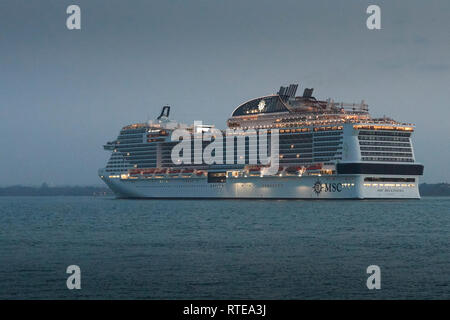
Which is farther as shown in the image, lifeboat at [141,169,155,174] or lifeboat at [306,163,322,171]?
lifeboat at [141,169,155,174]

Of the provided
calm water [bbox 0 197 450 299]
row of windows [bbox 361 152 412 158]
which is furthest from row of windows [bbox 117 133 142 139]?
calm water [bbox 0 197 450 299]

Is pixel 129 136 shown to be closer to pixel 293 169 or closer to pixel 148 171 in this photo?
pixel 148 171

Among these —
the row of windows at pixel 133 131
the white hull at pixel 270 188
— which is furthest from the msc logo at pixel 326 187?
the row of windows at pixel 133 131

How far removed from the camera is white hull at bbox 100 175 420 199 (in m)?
97.2

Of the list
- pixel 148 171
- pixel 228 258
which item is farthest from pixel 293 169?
pixel 228 258

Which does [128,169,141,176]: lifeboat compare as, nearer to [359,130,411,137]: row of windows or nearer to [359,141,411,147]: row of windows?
[359,130,411,137]: row of windows

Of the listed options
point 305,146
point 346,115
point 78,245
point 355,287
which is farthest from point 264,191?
point 355,287

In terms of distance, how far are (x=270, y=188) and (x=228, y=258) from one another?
6849cm

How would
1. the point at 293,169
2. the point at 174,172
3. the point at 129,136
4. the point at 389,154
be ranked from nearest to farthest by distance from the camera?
the point at 389,154 → the point at 293,169 → the point at 174,172 → the point at 129,136

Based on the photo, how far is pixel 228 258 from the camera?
36938 millimetres

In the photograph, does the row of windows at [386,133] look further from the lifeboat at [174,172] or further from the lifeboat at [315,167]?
the lifeboat at [174,172]

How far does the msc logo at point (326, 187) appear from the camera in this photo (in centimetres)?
9819

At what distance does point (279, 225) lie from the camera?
58.7 meters

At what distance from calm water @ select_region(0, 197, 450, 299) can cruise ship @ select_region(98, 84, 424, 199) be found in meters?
34.4
